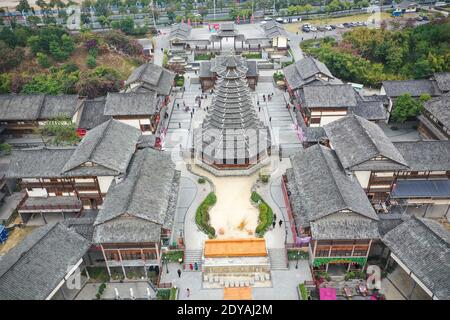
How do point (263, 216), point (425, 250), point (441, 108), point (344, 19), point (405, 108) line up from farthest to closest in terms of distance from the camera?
point (344, 19)
point (405, 108)
point (441, 108)
point (263, 216)
point (425, 250)

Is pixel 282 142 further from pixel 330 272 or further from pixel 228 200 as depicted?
pixel 330 272

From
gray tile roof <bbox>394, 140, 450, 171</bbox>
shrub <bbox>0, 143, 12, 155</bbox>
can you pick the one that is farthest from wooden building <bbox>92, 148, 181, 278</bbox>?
gray tile roof <bbox>394, 140, 450, 171</bbox>

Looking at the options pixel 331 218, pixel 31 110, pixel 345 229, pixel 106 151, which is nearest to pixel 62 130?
pixel 31 110

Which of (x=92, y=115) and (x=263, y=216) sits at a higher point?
(x=92, y=115)

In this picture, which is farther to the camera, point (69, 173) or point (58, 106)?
point (58, 106)

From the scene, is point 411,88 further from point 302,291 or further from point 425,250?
point 302,291

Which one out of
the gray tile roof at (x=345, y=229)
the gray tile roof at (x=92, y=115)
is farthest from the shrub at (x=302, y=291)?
the gray tile roof at (x=92, y=115)

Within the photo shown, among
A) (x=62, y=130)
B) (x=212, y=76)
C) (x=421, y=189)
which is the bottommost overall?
(x=421, y=189)
